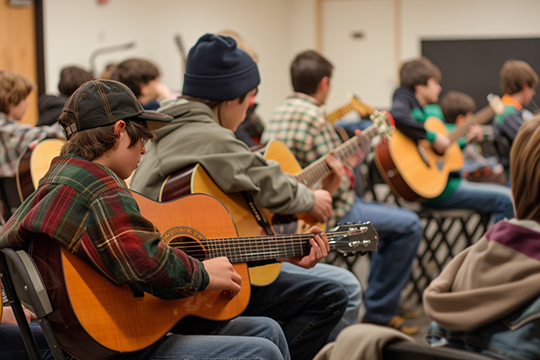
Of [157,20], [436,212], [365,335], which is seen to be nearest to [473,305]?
[365,335]

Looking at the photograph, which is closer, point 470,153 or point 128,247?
point 128,247

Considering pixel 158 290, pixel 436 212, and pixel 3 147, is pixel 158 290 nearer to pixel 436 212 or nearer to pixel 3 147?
pixel 3 147

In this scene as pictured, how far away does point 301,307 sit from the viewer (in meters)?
2.16

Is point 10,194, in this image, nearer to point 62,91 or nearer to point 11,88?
point 11,88

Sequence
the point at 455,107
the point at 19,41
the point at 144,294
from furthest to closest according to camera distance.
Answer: the point at 455,107 < the point at 19,41 < the point at 144,294

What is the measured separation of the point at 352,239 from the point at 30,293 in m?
1.12

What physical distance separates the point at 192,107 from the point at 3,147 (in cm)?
137

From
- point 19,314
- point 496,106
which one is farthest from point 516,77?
point 19,314

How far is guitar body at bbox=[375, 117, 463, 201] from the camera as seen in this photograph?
146 inches

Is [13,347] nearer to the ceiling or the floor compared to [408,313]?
nearer to the ceiling

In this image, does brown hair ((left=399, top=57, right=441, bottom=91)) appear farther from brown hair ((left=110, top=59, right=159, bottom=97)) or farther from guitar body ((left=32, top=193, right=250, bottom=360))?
guitar body ((left=32, top=193, right=250, bottom=360))

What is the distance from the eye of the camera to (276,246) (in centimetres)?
191

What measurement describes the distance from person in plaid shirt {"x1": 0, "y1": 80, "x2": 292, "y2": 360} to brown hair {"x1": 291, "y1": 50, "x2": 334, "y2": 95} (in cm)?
180

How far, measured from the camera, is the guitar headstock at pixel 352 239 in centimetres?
202
